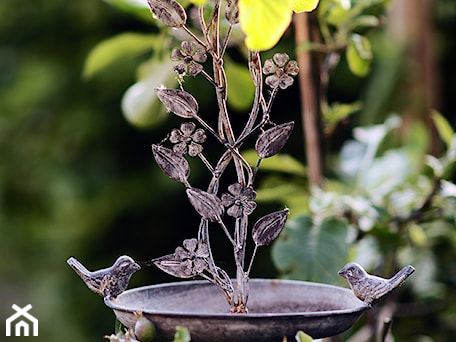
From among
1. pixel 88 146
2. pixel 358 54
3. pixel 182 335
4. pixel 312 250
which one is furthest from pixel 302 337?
pixel 88 146

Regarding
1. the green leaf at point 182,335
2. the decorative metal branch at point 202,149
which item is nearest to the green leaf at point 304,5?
the decorative metal branch at point 202,149

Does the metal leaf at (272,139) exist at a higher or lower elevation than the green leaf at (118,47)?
lower

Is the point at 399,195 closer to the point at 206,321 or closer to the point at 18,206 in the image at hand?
the point at 206,321

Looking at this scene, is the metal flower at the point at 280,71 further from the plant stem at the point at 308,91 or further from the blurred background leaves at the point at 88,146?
the blurred background leaves at the point at 88,146

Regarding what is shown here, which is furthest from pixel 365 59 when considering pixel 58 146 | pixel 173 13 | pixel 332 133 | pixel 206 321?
pixel 58 146

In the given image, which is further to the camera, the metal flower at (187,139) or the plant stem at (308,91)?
the plant stem at (308,91)

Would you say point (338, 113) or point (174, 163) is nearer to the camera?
point (174, 163)

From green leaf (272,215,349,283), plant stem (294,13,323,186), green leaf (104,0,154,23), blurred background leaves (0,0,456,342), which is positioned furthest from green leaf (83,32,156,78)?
blurred background leaves (0,0,456,342)

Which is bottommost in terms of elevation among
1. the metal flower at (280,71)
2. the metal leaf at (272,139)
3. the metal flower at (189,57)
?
the metal leaf at (272,139)

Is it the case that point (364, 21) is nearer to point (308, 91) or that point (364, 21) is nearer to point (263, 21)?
point (308, 91)
